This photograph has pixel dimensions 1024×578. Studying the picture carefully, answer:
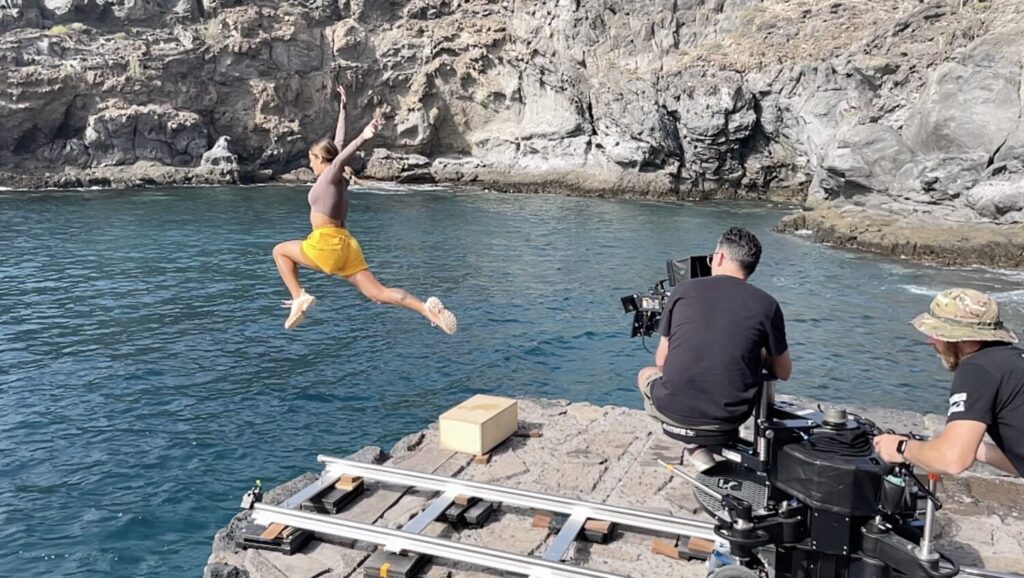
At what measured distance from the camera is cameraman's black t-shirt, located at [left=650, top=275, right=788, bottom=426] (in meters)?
5.12

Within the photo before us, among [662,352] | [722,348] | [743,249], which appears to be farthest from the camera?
[662,352]

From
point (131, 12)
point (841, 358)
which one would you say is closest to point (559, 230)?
point (841, 358)

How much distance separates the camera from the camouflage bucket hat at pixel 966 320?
4105mm

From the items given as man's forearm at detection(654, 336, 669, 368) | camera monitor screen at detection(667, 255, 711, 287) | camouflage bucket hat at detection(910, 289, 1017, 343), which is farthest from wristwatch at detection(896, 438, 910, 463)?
camera monitor screen at detection(667, 255, 711, 287)

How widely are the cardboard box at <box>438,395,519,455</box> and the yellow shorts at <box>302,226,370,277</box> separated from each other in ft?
5.63

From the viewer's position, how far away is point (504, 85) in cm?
5241

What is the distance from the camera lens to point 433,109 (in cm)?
5359

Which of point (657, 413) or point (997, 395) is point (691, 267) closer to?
point (657, 413)

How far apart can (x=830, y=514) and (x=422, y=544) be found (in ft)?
8.55

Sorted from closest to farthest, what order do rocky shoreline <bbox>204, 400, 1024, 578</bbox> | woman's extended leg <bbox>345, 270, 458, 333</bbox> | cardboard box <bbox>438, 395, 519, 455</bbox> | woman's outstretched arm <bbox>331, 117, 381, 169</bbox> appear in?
rocky shoreline <bbox>204, 400, 1024, 578</bbox> → woman's outstretched arm <bbox>331, 117, 381, 169</bbox> → woman's extended leg <bbox>345, 270, 458, 333</bbox> → cardboard box <bbox>438, 395, 519, 455</bbox>

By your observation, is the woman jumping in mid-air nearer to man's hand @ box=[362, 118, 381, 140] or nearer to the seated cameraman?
man's hand @ box=[362, 118, 381, 140]

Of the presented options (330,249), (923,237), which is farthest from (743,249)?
(923,237)

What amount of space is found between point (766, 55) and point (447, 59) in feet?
66.7

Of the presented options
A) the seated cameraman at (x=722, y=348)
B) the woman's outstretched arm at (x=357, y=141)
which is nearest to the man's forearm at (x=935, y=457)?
the seated cameraman at (x=722, y=348)
